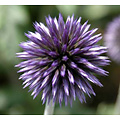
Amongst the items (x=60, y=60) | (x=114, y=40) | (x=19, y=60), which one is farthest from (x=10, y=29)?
(x=60, y=60)

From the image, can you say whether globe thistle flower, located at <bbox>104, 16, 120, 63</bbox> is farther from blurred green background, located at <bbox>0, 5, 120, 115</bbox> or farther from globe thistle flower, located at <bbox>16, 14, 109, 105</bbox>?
globe thistle flower, located at <bbox>16, 14, 109, 105</bbox>

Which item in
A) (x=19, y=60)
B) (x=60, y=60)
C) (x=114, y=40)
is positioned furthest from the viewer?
(x=19, y=60)

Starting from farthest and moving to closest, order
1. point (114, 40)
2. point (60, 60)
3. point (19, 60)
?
point (19, 60), point (114, 40), point (60, 60)

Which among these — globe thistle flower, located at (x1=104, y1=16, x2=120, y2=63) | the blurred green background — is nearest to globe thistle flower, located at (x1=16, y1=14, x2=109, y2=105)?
the blurred green background

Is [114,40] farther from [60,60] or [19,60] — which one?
[60,60]

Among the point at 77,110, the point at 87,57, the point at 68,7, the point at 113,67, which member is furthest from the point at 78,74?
the point at 113,67

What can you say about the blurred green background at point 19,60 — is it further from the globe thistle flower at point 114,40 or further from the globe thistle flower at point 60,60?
the globe thistle flower at point 60,60
